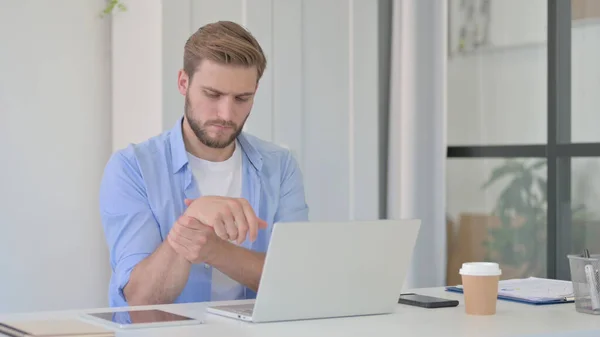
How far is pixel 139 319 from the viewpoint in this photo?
171cm

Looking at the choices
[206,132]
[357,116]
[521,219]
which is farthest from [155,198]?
[521,219]

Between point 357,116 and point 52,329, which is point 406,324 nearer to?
point 52,329

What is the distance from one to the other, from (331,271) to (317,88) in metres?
1.83

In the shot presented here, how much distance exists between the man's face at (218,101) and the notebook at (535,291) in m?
0.70

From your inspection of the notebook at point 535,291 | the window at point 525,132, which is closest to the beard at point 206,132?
the notebook at point 535,291

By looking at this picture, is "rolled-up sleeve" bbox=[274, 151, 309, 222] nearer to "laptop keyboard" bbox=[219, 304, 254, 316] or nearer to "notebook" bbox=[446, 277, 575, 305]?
"notebook" bbox=[446, 277, 575, 305]

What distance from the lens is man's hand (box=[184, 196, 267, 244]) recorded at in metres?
1.88

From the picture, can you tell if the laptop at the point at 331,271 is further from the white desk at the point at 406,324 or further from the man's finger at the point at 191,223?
the man's finger at the point at 191,223

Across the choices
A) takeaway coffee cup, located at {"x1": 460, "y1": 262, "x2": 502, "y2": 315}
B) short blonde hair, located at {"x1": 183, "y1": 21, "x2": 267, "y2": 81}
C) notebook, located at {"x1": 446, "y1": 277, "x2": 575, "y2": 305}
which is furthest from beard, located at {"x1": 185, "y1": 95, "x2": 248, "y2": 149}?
takeaway coffee cup, located at {"x1": 460, "y1": 262, "x2": 502, "y2": 315}

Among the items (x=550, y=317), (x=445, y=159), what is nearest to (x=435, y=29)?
(x=445, y=159)

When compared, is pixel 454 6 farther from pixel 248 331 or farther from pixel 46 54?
pixel 248 331

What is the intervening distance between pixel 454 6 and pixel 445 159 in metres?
0.61

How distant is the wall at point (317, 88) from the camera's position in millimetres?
3326

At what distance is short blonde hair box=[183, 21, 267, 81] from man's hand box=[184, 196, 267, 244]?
2.07 ft
